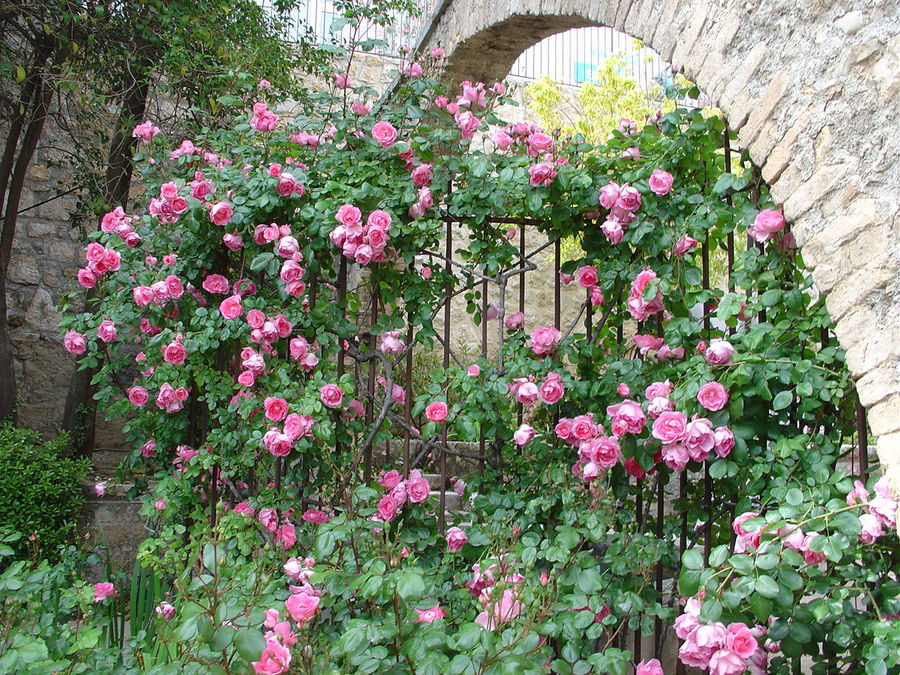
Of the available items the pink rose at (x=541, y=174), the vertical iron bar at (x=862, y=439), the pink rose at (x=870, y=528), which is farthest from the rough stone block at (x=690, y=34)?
the pink rose at (x=870, y=528)

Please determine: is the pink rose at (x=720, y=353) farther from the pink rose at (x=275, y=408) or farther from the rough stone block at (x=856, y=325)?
the pink rose at (x=275, y=408)

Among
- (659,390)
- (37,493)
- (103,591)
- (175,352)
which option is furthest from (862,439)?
(37,493)

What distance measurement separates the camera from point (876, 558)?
183 centimetres

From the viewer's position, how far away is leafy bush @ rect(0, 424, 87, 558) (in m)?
3.82

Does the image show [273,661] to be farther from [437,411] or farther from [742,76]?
[742,76]

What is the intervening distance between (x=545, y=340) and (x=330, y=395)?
726 millimetres

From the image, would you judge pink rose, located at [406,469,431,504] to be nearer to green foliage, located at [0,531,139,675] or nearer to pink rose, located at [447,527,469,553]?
pink rose, located at [447,527,469,553]

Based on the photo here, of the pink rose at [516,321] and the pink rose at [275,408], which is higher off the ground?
the pink rose at [516,321]

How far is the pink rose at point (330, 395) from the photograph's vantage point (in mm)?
2595

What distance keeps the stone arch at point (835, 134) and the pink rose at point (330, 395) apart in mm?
1433

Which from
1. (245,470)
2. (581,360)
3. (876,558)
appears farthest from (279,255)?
(876,558)

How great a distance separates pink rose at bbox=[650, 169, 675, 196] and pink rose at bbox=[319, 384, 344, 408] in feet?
3.93

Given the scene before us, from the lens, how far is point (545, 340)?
8.50ft

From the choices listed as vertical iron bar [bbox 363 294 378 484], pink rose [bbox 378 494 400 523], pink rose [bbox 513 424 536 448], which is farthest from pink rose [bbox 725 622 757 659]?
vertical iron bar [bbox 363 294 378 484]
